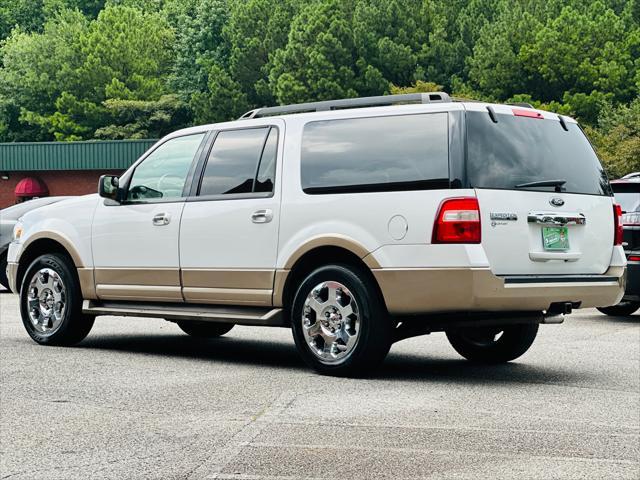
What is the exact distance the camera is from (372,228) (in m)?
8.34

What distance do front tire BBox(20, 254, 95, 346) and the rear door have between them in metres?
4.22

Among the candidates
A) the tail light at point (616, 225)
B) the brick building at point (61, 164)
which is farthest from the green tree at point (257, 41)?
the tail light at point (616, 225)

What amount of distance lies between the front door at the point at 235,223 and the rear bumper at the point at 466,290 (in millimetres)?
1218

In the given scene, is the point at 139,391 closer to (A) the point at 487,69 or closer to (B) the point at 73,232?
(B) the point at 73,232

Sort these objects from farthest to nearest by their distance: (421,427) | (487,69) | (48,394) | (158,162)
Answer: (487,69), (158,162), (48,394), (421,427)

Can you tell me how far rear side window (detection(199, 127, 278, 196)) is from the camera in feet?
30.0

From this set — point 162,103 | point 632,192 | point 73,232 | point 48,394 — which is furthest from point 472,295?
point 162,103

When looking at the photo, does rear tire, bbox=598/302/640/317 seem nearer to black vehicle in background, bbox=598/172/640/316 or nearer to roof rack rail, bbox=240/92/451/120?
black vehicle in background, bbox=598/172/640/316

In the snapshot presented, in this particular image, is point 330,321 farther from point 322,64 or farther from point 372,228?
point 322,64

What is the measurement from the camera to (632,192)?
14258 mm

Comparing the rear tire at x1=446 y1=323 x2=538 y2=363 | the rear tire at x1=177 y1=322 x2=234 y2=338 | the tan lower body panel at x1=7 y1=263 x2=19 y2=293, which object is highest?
the tan lower body panel at x1=7 y1=263 x2=19 y2=293

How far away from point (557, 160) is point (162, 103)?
79.1 metres

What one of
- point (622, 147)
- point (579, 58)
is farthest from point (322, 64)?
point (622, 147)

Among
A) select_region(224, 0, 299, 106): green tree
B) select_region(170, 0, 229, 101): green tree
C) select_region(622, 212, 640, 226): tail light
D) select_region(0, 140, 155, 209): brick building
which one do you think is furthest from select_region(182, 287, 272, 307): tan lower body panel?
select_region(170, 0, 229, 101): green tree
